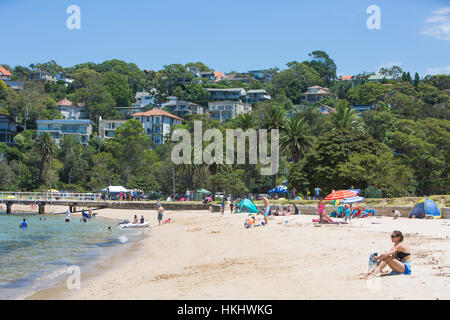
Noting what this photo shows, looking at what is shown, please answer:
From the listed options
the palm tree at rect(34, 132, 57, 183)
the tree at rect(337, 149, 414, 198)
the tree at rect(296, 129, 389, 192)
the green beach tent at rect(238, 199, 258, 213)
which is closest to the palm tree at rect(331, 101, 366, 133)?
Answer: the tree at rect(296, 129, 389, 192)

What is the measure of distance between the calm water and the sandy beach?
4.09ft

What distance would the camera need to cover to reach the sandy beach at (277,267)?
9.37 metres

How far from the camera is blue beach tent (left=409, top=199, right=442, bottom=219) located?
79.4 ft

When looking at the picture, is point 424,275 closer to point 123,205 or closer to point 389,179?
point 389,179

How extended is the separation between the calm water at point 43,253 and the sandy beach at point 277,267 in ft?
4.09

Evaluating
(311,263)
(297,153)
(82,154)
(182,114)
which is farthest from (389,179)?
(182,114)

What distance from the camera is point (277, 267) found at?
13109mm

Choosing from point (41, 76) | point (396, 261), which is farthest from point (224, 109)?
point (396, 261)

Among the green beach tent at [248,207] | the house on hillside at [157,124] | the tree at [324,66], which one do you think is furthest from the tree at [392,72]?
the green beach tent at [248,207]

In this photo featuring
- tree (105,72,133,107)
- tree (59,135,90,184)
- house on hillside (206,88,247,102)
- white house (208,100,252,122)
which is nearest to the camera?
tree (59,135,90,184)

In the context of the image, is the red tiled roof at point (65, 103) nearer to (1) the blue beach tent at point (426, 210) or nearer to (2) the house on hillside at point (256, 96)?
(2) the house on hillside at point (256, 96)

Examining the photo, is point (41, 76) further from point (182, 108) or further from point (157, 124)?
point (157, 124)

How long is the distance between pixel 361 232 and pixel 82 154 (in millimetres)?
73901

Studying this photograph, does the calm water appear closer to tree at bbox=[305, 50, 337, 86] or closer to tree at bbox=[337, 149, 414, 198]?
tree at bbox=[337, 149, 414, 198]
